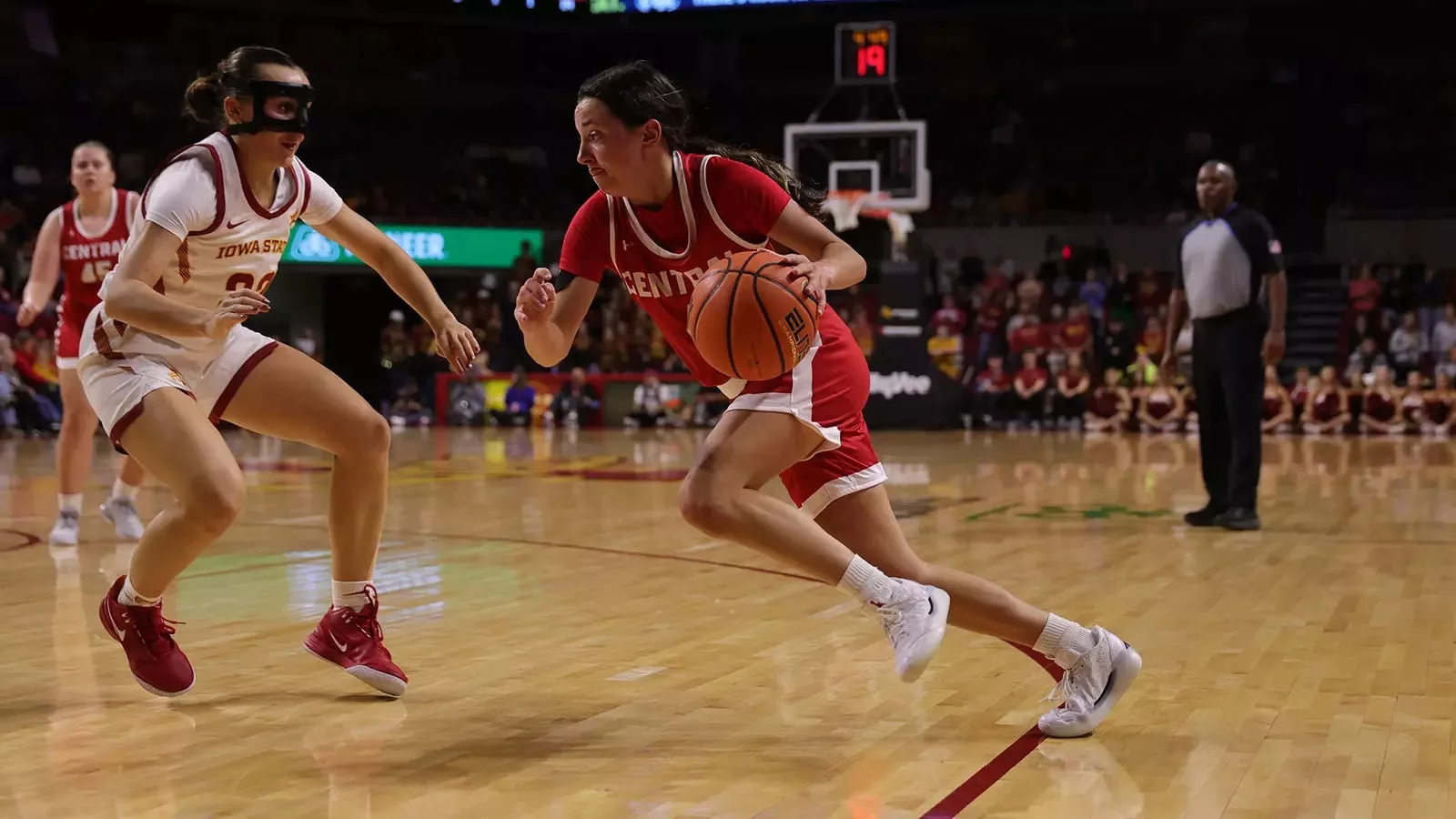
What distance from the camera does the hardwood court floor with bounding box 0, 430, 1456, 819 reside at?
3.25 metres

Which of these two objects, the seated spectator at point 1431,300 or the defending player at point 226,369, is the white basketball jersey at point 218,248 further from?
the seated spectator at point 1431,300

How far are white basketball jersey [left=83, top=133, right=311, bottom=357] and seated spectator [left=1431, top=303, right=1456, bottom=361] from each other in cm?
1742

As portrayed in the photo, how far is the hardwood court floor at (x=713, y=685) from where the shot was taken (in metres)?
3.25

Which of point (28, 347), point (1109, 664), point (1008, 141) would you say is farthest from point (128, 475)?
point (1008, 141)

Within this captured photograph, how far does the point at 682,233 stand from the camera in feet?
12.7

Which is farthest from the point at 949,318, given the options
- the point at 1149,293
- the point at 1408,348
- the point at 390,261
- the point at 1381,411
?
the point at 390,261

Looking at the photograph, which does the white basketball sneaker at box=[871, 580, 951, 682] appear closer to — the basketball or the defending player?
the basketball

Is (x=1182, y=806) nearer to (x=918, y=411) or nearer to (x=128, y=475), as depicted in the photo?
(x=128, y=475)

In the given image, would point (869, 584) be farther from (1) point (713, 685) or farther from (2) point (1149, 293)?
(2) point (1149, 293)

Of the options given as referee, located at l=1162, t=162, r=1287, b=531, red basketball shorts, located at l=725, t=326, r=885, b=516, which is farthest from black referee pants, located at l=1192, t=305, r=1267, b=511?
red basketball shorts, located at l=725, t=326, r=885, b=516

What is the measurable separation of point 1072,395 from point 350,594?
15.9m

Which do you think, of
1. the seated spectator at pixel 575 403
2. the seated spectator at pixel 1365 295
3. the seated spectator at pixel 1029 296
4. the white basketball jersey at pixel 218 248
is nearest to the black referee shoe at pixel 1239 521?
the white basketball jersey at pixel 218 248

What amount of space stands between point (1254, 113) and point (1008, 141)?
4139 millimetres

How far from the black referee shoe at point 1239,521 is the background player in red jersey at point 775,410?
15.4 ft
